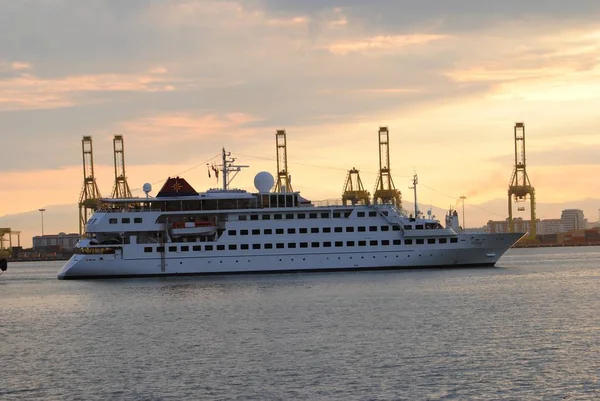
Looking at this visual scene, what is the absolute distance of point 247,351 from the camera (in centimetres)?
3309

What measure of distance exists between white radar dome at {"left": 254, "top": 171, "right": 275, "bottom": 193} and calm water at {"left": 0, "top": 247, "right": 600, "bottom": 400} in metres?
20.0

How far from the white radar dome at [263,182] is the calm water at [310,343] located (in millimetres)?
19977

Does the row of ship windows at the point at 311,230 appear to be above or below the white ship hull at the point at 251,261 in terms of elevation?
above

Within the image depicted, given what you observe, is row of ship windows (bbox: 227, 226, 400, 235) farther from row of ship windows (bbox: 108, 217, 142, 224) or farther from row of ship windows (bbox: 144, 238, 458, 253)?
row of ship windows (bbox: 108, 217, 142, 224)

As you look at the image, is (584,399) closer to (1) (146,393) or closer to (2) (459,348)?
(2) (459,348)

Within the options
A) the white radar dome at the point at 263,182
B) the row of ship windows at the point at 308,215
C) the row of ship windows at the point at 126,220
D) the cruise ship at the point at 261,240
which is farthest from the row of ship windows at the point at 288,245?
the white radar dome at the point at 263,182

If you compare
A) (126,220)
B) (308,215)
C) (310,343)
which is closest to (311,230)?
(308,215)

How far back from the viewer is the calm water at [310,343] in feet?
87.7

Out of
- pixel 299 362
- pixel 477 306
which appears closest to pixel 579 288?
pixel 477 306

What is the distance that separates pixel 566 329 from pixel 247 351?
12.4 meters

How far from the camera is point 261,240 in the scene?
7162cm

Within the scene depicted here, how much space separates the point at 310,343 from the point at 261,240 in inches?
1477

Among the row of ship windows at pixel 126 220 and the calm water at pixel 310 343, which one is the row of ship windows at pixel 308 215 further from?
the calm water at pixel 310 343

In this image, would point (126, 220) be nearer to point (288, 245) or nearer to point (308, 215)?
point (288, 245)
